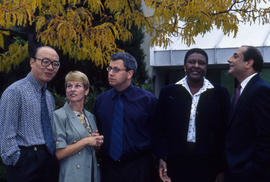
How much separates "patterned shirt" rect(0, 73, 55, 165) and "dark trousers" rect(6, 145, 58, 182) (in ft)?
0.19

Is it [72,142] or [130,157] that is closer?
[72,142]

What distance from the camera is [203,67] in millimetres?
3652

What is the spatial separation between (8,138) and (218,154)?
209 centimetres

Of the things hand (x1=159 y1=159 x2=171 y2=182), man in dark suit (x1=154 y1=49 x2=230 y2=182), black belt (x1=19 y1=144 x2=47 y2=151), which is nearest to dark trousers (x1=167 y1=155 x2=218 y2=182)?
man in dark suit (x1=154 y1=49 x2=230 y2=182)

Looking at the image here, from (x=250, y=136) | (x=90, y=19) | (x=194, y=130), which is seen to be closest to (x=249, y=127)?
(x=250, y=136)

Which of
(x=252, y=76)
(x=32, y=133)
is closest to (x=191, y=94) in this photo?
(x=252, y=76)

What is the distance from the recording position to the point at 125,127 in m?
3.70

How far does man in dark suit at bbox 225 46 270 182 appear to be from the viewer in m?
3.02

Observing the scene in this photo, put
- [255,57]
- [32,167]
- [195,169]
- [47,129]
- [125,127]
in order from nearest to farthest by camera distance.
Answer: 1. [32,167]
2. [47,129]
3. [255,57]
4. [195,169]
5. [125,127]

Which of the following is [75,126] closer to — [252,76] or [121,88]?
[121,88]

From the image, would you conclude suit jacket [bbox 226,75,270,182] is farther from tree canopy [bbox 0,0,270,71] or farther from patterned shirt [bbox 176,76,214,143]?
tree canopy [bbox 0,0,270,71]

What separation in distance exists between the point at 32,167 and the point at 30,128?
36 centimetres

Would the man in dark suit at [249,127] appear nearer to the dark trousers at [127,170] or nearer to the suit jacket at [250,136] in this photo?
the suit jacket at [250,136]

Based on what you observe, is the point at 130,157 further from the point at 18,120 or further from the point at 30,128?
the point at 18,120
